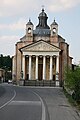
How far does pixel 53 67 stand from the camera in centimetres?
11325

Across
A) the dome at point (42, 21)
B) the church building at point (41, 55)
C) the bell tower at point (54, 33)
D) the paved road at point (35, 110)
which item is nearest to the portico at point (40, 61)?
the church building at point (41, 55)

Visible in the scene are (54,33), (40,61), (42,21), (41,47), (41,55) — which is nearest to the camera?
(41,47)

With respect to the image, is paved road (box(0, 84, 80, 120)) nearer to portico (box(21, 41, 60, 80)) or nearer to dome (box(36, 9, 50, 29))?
portico (box(21, 41, 60, 80))

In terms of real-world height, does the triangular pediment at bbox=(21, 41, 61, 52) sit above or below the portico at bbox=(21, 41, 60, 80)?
above

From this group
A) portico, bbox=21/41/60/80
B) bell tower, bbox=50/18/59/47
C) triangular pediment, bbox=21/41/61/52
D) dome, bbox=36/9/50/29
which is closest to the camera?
triangular pediment, bbox=21/41/61/52

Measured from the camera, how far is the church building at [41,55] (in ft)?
353

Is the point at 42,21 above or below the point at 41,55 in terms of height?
above

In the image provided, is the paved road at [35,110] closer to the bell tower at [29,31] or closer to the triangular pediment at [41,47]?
the triangular pediment at [41,47]

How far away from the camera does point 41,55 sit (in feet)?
357

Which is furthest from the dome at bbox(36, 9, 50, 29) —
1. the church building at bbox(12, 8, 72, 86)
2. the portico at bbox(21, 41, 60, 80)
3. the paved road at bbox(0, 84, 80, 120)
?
the paved road at bbox(0, 84, 80, 120)

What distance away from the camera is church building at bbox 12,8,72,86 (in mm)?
107562

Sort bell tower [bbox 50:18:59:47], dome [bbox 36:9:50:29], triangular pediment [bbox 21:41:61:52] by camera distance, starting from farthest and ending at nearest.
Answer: dome [bbox 36:9:50:29] < bell tower [bbox 50:18:59:47] < triangular pediment [bbox 21:41:61:52]

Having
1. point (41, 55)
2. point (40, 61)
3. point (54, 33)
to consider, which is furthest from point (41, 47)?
point (54, 33)

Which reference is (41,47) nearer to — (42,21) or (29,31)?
(29,31)
